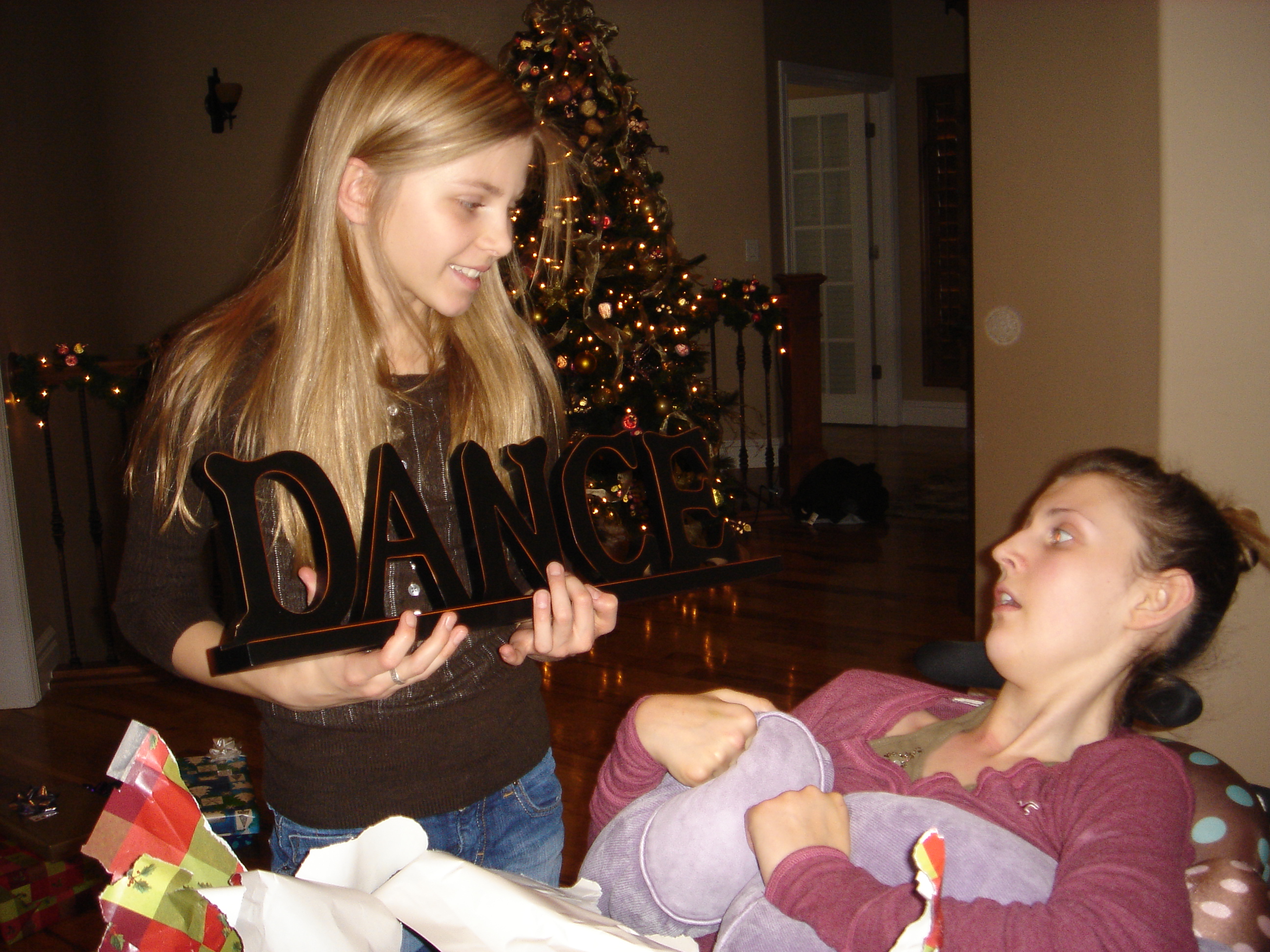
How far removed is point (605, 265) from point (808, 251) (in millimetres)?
3929

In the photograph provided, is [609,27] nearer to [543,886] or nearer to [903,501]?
[903,501]

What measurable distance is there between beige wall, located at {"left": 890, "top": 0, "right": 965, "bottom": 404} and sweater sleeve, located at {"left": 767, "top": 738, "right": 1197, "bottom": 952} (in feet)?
21.3

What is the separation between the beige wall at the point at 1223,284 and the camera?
68.6 inches

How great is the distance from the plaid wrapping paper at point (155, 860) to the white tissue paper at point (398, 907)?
0.02 m

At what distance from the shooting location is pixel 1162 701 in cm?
104

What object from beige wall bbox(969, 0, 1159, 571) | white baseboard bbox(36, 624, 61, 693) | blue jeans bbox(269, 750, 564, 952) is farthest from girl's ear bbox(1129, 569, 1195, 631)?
white baseboard bbox(36, 624, 61, 693)

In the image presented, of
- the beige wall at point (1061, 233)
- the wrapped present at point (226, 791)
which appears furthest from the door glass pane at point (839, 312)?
the wrapped present at point (226, 791)

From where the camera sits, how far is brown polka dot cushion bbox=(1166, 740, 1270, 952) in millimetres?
905

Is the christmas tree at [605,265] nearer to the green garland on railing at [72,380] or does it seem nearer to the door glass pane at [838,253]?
the green garland on railing at [72,380]

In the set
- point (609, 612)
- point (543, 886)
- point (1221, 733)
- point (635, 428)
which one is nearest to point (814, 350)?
point (635, 428)

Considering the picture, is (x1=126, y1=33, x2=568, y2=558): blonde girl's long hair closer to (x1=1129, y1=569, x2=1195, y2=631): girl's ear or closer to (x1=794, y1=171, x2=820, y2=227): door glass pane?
(x1=1129, y1=569, x2=1195, y2=631): girl's ear

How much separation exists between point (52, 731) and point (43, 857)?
43.1 inches

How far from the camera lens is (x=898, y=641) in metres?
3.32

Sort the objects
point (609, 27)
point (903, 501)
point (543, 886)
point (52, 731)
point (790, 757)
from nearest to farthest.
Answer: point (543, 886), point (790, 757), point (52, 731), point (609, 27), point (903, 501)
